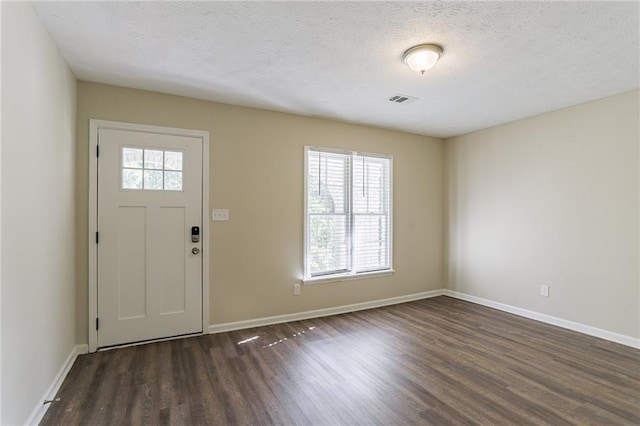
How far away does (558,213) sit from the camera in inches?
147

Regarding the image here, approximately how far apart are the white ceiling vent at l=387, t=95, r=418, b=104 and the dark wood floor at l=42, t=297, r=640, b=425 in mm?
2537

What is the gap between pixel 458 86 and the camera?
3088 millimetres

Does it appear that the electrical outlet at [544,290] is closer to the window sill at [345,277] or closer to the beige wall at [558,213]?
the beige wall at [558,213]

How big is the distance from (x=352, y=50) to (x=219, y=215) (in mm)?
2124

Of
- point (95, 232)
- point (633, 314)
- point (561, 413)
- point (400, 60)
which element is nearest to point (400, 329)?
point (561, 413)

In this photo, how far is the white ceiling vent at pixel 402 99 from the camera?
340 centimetres

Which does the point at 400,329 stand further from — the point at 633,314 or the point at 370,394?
the point at 633,314

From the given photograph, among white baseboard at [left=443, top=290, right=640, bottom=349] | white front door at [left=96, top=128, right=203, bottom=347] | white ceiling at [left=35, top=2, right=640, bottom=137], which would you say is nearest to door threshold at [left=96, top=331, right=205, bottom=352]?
white front door at [left=96, top=128, right=203, bottom=347]

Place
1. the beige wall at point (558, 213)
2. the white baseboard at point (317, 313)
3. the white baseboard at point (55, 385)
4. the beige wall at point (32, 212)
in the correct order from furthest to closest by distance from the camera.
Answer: the white baseboard at point (317, 313)
the beige wall at point (558, 213)
the white baseboard at point (55, 385)
the beige wall at point (32, 212)

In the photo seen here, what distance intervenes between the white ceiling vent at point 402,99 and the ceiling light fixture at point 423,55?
93 cm

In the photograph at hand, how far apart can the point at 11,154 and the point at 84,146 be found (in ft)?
4.82

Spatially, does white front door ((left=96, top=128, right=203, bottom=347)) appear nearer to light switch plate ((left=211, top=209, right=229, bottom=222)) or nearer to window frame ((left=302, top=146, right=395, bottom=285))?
light switch plate ((left=211, top=209, right=229, bottom=222))

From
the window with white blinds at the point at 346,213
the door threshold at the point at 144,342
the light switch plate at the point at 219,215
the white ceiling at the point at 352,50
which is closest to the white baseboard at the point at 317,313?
the door threshold at the point at 144,342

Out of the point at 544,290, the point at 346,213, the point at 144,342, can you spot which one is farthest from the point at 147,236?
the point at 544,290
